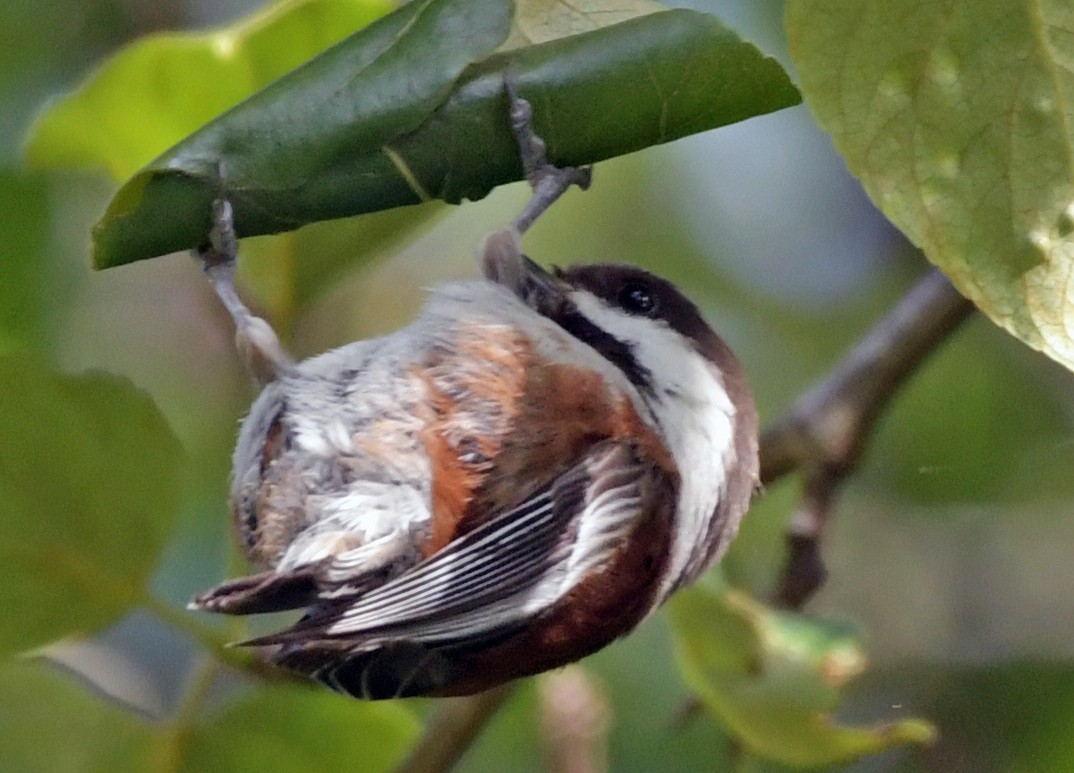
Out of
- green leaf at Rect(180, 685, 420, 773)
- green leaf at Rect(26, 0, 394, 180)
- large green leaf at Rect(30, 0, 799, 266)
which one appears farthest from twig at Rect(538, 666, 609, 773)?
green leaf at Rect(26, 0, 394, 180)

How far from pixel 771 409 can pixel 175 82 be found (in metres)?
2.00

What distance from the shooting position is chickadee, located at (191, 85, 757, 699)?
1647 millimetres

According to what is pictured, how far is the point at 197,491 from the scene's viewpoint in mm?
3205

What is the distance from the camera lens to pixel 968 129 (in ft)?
4.60

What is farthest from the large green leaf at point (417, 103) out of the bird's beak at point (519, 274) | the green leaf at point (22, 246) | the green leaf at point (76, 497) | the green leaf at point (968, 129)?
the green leaf at point (22, 246)

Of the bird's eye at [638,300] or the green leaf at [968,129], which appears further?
the bird's eye at [638,300]

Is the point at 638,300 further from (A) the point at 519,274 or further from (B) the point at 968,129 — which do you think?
(B) the point at 968,129

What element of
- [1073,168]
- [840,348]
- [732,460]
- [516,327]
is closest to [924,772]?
[840,348]

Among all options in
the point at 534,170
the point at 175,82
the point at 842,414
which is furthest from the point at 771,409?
the point at 534,170

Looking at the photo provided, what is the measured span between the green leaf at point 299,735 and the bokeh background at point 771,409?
1.33ft

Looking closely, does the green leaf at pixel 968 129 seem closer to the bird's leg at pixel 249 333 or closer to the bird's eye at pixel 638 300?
the bird's eye at pixel 638 300

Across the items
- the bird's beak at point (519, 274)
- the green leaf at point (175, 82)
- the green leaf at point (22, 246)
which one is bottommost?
the bird's beak at point (519, 274)

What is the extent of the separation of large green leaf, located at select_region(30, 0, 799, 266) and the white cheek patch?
55 cm

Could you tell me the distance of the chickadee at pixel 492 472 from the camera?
165 centimetres
